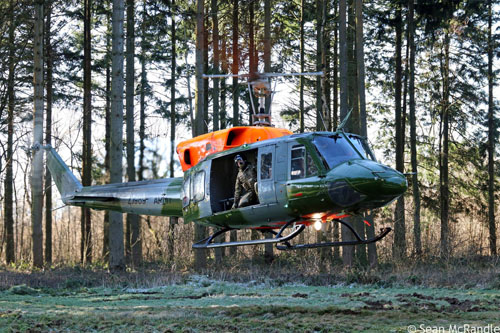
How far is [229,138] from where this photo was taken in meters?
13.4

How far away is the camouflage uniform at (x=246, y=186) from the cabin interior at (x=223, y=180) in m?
0.31

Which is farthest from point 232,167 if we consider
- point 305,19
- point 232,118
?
point 232,118

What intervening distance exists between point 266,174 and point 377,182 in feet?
7.48

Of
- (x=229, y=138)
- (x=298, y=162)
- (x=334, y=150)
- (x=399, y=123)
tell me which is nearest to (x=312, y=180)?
(x=298, y=162)

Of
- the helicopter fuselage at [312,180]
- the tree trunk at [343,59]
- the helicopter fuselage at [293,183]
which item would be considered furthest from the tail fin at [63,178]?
the tree trunk at [343,59]

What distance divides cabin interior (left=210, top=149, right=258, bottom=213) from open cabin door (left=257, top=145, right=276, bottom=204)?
2.55 feet

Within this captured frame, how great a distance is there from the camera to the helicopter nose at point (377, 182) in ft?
35.5

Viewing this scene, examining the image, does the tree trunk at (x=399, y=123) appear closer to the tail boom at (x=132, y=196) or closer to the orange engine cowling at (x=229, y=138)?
the tail boom at (x=132, y=196)

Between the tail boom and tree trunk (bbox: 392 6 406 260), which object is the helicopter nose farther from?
tree trunk (bbox: 392 6 406 260)

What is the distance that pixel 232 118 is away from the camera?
32562 millimetres

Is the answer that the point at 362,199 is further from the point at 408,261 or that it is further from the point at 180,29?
the point at 180,29

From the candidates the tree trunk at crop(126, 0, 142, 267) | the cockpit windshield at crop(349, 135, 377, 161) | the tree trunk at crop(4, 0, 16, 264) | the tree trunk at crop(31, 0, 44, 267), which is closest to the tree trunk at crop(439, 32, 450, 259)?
the tree trunk at crop(126, 0, 142, 267)

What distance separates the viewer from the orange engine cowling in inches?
519

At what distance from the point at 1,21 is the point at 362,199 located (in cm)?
2032
